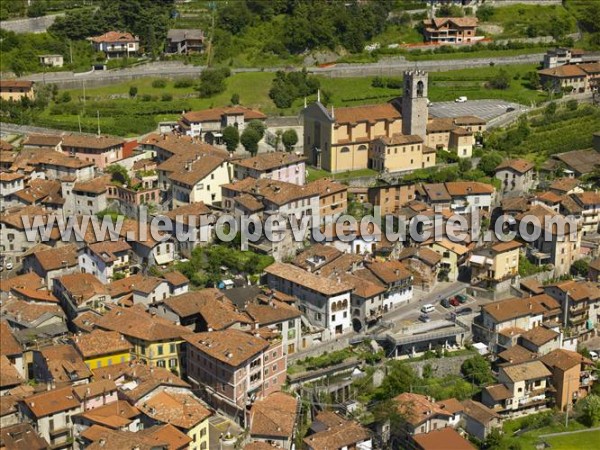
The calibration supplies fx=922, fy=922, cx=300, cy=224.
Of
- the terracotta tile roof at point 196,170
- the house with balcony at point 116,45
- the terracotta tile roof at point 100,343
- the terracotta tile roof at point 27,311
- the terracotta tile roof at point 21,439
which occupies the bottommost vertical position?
the terracotta tile roof at point 21,439

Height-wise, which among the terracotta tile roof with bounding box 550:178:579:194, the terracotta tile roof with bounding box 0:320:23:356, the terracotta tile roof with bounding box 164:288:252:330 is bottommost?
the terracotta tile roof with bounding box 0:320:23:356

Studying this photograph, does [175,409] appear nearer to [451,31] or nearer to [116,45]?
[116,45]

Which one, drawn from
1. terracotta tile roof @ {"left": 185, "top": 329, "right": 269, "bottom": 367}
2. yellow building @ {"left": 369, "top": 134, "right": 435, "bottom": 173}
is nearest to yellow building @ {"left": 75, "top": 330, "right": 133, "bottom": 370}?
terracotta tile roof @ {"left": 185, "top": 329, "right": 269, "bottom": 367}

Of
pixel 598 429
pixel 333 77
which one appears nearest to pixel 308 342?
pixel 598 429

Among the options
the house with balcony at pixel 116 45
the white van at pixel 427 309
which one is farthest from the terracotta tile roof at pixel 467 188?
the house with balcony at pixel 116 45

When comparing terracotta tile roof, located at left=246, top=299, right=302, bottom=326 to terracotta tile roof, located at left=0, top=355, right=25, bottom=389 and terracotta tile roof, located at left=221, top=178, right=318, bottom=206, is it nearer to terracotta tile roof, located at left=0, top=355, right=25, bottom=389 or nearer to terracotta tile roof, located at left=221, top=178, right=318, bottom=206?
terracotta tile roof, located at left=221, top=178, right=318, bottom=206

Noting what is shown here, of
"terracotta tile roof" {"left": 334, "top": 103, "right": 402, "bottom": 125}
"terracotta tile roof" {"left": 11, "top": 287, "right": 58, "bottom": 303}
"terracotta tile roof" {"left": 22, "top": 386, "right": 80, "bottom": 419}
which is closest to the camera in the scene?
"terracotta tile roof" {"left": 22, "top": 386, "right": 80, "bottom": 419}

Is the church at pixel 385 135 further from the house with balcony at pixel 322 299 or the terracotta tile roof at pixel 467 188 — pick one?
the house with balcony at pixel 322 299
